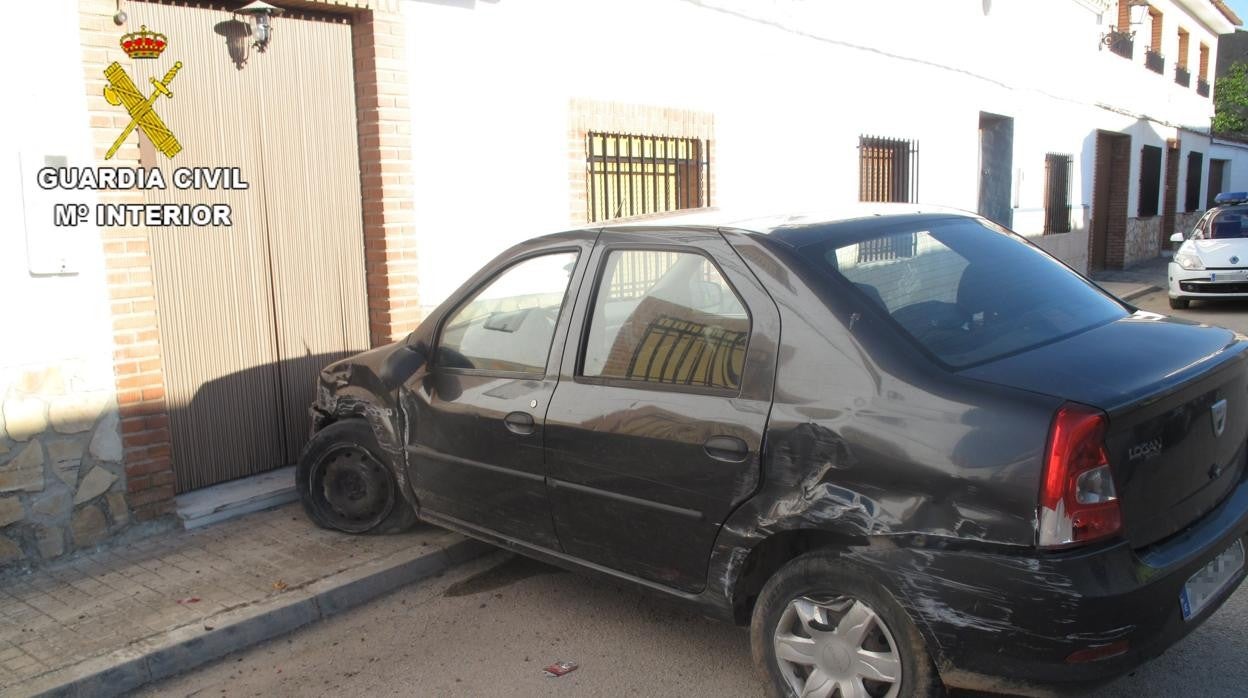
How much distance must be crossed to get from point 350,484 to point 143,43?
2482mm

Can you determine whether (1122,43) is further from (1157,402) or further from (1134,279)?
(1157,402)

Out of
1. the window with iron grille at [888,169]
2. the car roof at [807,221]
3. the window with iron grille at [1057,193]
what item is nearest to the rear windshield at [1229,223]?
the window with iron grille at [1057,193]

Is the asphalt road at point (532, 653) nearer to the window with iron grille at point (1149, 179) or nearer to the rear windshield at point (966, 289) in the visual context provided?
the rear windshield at point (966, 289)

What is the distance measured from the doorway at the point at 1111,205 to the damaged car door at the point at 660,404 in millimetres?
18599

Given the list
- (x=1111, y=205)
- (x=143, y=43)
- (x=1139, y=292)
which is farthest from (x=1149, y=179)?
(x=143, y=43)

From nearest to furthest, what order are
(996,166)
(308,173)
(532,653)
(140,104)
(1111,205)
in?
(532,653) < (140,104) < (308,173) < (996,166) < (1111,205)

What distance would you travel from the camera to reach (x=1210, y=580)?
2893 millimetres

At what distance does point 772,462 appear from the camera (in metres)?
2.98

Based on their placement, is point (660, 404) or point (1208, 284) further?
point (1208, 284)

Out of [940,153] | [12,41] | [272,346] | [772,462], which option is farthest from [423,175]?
[940,153]

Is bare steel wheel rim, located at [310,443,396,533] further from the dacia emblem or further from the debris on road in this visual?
the dacia emblem

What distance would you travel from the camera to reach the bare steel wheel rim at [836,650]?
9.36 feet

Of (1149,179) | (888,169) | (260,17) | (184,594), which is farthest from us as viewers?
(1149,179)

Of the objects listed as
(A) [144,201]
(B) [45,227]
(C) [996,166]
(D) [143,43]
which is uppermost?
(D) [143,43]
